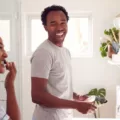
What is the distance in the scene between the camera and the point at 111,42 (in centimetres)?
257

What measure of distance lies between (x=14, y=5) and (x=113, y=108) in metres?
1.80

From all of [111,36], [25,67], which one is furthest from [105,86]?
[25,67]

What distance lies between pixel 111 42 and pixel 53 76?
1484 mm

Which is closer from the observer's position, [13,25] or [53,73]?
[53,73]

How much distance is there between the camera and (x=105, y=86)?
125 inches

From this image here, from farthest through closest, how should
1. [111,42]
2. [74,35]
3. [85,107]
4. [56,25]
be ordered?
[74,35] → [111,42] → [56,25] → [85,107]

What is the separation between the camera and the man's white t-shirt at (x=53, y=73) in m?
1.18

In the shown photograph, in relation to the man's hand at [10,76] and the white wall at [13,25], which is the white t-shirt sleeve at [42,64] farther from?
the white wall at [13,25]

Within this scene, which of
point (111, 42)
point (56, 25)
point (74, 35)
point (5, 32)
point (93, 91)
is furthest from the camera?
point (74, 35)

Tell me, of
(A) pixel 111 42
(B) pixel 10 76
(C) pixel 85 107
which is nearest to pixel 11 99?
(B) pixel 10 76

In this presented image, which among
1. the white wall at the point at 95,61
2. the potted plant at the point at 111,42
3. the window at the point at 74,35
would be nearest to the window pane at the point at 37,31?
the window at the point at 74,35

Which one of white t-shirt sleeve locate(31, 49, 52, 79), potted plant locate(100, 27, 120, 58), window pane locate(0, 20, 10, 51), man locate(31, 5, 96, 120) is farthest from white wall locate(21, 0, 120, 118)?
white t-shirt sleeve locate(31, 49, 52, 79)

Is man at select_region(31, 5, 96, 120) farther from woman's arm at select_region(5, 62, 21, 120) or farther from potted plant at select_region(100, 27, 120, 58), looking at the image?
potted plant at select_region(100, 27, 120, 58)

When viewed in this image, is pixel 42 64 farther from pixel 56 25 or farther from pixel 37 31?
pixel 37 31
